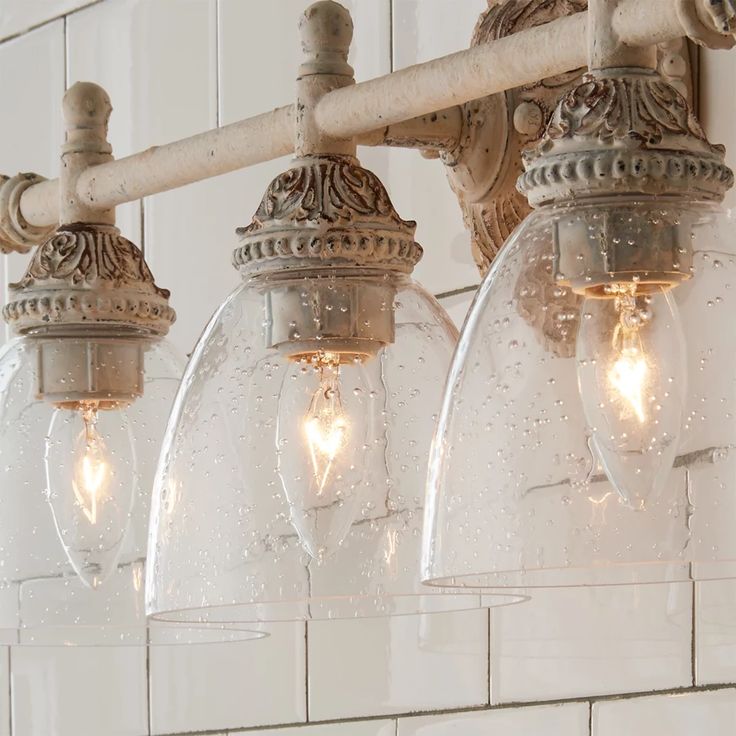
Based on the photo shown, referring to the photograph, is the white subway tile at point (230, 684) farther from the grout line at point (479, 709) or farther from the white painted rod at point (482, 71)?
the white painted rod at point (482, 71)

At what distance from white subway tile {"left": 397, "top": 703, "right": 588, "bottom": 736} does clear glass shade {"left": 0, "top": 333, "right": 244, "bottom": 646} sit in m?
0.23

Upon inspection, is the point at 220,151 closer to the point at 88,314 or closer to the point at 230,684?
the point at 88,314

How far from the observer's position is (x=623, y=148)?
51cm

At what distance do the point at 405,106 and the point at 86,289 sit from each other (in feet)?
0.60

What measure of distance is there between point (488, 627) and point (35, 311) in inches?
13.1

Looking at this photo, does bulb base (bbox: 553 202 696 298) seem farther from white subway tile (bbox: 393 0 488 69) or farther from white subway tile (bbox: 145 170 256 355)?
white subway tile (bbox: 145 170 256 355)

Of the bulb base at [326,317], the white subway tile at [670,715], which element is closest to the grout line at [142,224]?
the white subway tile at [670,715]

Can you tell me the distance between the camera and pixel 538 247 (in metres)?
0.53

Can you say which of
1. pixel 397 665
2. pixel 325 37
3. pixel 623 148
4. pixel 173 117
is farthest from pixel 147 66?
pixel 623 148

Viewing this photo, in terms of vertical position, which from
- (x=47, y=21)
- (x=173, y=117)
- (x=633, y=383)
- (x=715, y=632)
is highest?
(x=47, y=21)

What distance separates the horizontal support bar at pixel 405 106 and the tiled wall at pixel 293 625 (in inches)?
8.2

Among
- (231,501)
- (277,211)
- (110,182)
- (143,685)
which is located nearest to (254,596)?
(231,501)

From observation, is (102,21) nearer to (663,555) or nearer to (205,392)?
(205,392)

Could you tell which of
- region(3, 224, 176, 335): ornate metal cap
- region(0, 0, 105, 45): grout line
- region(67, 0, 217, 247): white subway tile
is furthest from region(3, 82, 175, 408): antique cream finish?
region(0, 0, 105, 45): grout line
